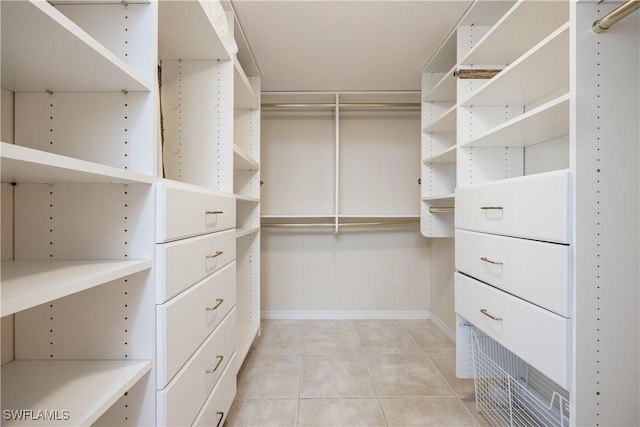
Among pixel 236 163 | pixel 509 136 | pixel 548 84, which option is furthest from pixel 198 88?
pixel 548 84

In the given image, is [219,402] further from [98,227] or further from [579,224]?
[579,224]

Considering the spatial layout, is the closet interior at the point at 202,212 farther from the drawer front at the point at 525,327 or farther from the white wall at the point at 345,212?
the white wall at the point at 345,212

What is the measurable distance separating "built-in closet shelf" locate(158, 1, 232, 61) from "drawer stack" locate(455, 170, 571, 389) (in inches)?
51.4

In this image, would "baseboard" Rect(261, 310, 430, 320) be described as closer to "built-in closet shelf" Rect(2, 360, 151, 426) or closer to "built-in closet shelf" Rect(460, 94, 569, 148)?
"built-in closet shelf" Rect(460, 94, 569, 148)

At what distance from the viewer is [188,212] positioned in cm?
101

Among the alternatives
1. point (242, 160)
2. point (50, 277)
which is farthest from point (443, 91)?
point (50, 277)

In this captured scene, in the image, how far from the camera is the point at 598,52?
0.94 metres

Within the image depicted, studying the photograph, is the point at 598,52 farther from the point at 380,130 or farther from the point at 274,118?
the point at 274,118

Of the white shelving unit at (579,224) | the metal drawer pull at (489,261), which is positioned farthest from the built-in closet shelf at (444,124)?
the metal drawer pull at (489,261)

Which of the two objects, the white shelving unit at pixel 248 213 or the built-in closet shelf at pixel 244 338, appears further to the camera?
the white shelving unit at pixel 248 213

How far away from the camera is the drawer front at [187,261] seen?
2.85 feet

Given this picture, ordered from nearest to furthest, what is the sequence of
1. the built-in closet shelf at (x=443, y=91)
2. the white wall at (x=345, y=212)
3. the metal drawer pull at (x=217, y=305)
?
the metal drawer pull at (x=217, y=305) < the built-in closet shelf at (x=443, y=91) < the white wall at (x=345, y=212)

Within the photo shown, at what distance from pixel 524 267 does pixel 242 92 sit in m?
1.74

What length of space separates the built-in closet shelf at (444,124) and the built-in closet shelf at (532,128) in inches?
12.0
